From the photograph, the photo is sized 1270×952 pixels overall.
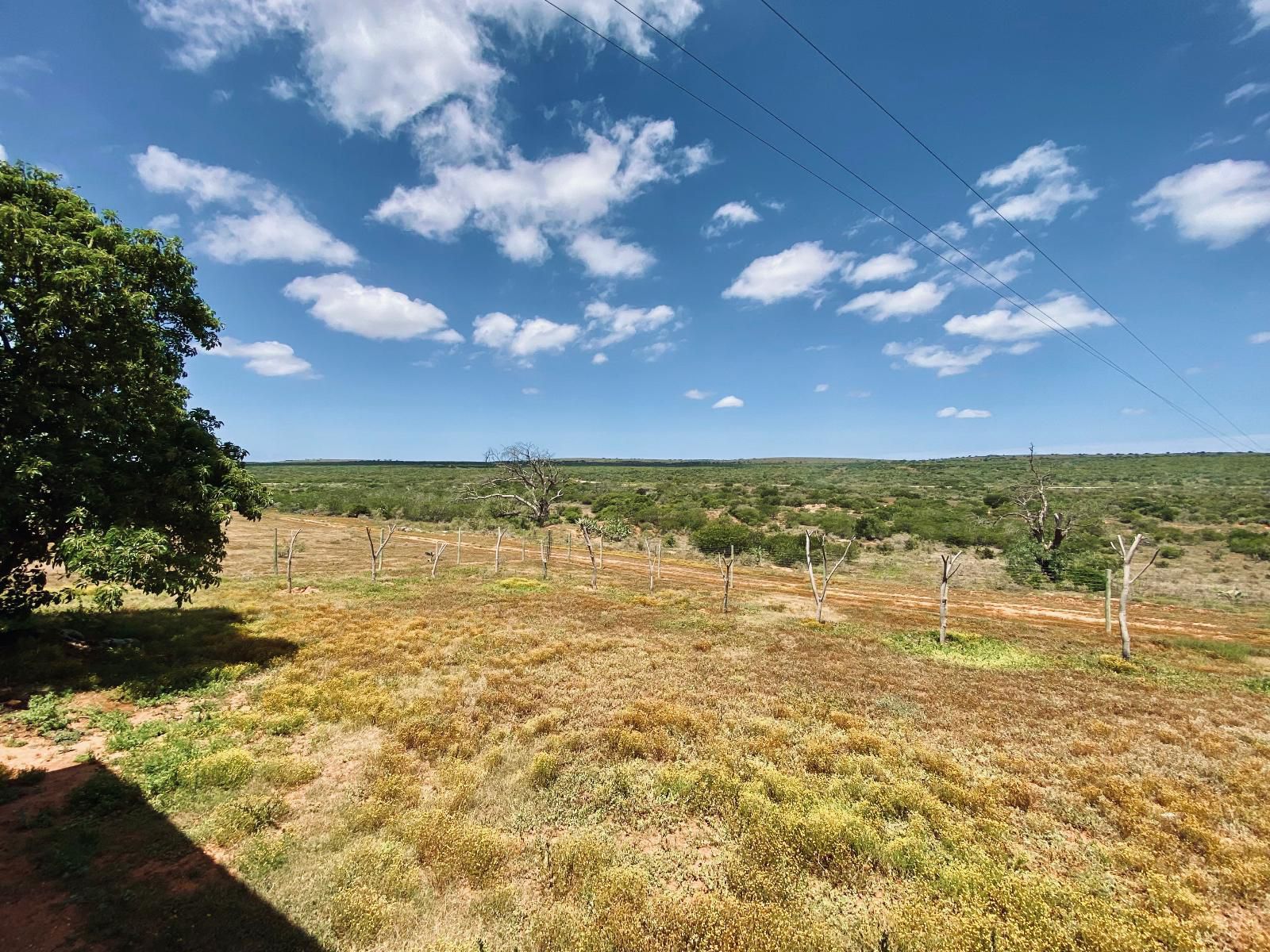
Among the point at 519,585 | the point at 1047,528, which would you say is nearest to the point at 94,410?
the point at 519,585

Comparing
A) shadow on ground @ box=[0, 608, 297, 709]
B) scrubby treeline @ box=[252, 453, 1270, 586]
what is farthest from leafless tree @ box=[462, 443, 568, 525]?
shadow on ground @ box=[0, 608, 297, 709]

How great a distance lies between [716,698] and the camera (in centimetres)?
1112

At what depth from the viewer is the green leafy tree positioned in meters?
9.09

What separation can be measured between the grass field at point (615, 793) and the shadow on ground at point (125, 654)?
0.08 metres

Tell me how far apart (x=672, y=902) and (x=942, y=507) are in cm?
5401

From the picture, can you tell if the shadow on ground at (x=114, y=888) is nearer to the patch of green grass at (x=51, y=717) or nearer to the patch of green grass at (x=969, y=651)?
the patch of green grass at (x=51, y=717)

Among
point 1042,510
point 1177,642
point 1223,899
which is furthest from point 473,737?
point 1042,510

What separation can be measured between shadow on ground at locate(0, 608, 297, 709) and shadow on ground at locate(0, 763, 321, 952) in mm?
4464

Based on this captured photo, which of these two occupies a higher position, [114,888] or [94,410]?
[94,410]

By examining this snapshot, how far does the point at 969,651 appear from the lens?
15328 mm

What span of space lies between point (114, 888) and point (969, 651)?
18.9 metres

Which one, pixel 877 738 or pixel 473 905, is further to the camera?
pixel 877 738

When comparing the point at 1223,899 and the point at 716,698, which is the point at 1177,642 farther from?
the point at 716,698

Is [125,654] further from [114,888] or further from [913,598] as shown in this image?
[913,598]
